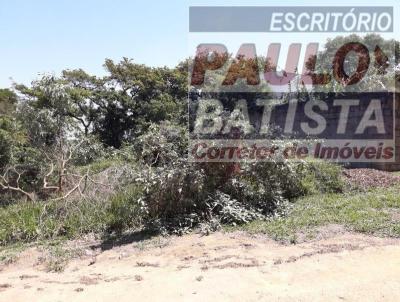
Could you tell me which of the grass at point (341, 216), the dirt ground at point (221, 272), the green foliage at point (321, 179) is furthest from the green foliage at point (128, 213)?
the green foliage at point (321, 179)

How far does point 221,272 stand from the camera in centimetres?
454

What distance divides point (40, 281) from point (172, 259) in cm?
143

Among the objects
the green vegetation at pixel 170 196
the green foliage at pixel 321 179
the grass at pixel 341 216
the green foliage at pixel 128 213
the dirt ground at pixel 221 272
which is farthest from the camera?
the green foliage at pixel 321 179

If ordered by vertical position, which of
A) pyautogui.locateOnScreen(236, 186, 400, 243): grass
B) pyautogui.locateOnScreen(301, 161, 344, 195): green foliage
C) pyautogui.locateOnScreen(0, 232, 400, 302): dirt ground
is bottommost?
pyautogui.locateOnScreen(0, 232, 400, 302): dirt ground

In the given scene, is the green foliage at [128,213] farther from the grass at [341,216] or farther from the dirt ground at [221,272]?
the grass at [341,216]

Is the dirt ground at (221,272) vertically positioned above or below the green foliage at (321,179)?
below

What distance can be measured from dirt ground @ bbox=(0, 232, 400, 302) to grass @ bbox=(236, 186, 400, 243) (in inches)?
11.3

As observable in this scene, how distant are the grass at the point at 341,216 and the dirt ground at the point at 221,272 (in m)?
0.29

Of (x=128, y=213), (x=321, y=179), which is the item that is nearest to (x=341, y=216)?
(x=321, y=179)

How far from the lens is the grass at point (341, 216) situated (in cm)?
555

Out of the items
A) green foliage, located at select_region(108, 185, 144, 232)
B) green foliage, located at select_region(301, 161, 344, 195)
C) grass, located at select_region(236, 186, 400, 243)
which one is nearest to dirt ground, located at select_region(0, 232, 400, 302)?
grass, located at select_region(236, 186, 400, 243)

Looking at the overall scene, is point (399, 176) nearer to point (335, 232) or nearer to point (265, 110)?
point (335, 232)

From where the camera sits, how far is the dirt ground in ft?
13.0

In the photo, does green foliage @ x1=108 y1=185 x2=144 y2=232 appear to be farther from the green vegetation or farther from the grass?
the grass
